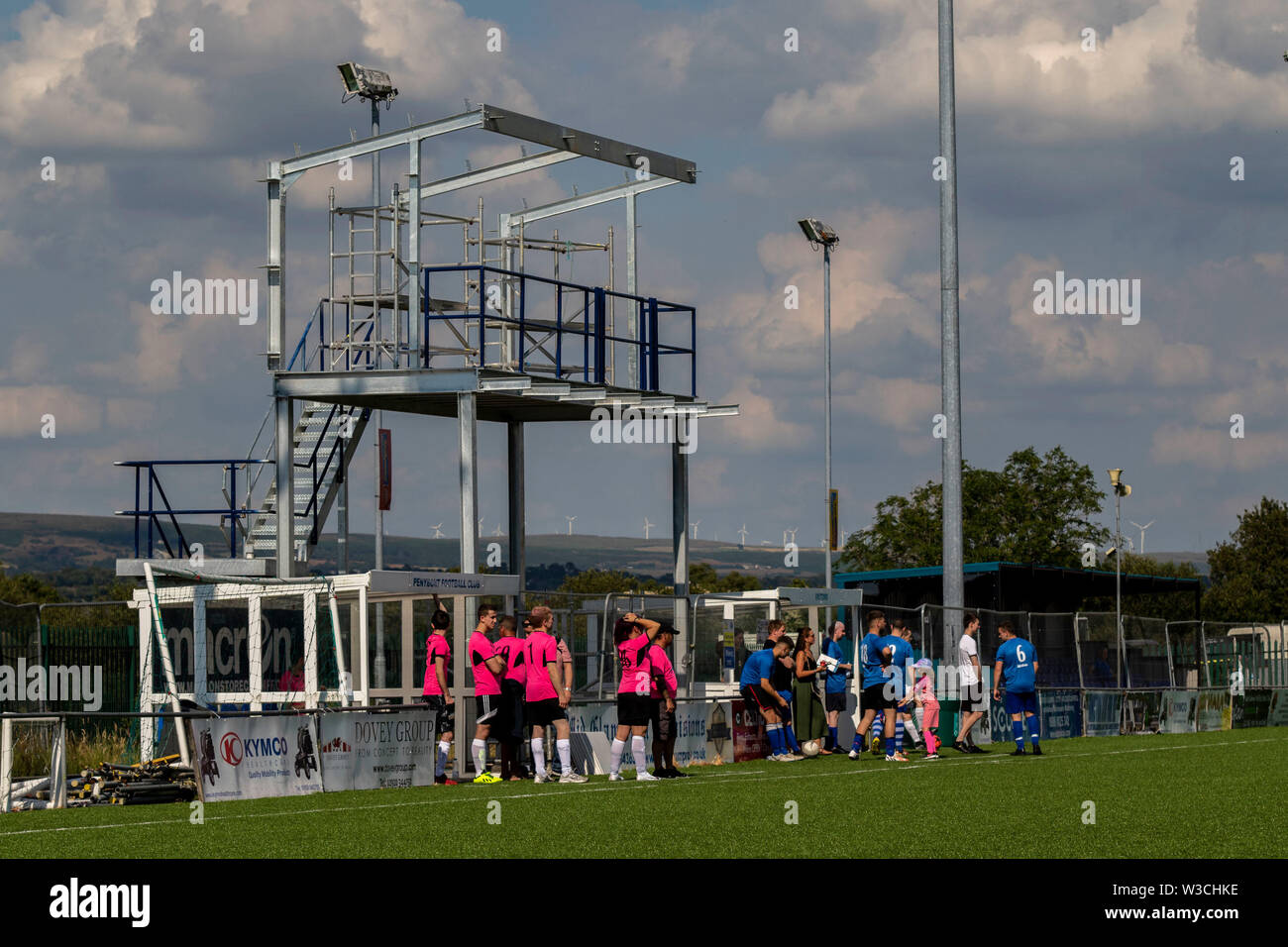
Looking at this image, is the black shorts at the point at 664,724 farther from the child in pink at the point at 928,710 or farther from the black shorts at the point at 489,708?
the child in pink at the point at 928,710

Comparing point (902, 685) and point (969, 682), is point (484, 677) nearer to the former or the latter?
point (902, 685)

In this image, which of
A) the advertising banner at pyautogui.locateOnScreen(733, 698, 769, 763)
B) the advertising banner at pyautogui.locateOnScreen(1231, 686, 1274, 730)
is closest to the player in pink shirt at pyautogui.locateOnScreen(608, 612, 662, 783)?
the advertising banner at pyautogui.locateOnScreen(733, 698, 769, 763)

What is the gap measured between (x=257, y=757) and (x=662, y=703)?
15.4 feet

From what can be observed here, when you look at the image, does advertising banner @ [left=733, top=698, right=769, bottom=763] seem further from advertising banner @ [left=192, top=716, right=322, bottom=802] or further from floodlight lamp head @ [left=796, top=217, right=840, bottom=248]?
floodlight lamp head @ [left=796, top=217, right=840, bottom=248]

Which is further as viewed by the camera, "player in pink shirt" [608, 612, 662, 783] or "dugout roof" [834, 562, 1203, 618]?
"dugout roof" [834, 562, 1203, 618]

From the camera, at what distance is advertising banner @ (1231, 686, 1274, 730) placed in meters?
37.8

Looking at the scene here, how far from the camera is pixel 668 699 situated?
2075cm

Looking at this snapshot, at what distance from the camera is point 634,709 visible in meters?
20.1

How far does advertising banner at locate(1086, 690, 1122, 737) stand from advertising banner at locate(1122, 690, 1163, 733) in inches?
11.8

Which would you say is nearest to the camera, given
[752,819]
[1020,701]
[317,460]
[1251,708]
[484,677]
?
[752,819]

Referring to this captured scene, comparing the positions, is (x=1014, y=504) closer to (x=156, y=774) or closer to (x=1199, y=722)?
(x=1199, y=722)

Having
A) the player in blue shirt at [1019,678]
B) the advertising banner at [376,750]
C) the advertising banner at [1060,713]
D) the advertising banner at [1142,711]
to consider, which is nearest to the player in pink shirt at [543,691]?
the advertising banner at [376,750]

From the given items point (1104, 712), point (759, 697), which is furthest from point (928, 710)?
point (1104, 712)
